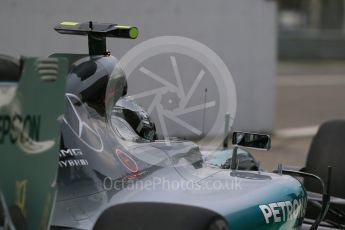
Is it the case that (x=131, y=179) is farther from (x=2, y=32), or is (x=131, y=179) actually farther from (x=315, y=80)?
(x=315, y=80)

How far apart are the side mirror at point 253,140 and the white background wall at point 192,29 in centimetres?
435

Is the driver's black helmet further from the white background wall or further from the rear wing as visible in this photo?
the white background wall

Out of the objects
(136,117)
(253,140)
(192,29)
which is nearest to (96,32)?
(136,117)

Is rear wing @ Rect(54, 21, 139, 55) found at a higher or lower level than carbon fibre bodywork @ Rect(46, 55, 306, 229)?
higher

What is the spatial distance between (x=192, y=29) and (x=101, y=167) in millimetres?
7465

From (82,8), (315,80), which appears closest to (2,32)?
(82,8)

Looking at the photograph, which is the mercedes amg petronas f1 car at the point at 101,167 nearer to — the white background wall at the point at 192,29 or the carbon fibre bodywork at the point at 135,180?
the carbon fibre bodywork at the point at 135,180

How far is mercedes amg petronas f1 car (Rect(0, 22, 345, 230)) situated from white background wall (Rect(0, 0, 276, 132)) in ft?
14.3

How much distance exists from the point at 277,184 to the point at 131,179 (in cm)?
79

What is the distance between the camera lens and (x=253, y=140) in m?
4.23

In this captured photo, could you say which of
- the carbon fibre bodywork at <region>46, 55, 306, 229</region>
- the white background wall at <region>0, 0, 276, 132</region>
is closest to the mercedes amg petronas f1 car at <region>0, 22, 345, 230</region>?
the carbon fibre bodywork at <region>46, 55, 306, 229</region>

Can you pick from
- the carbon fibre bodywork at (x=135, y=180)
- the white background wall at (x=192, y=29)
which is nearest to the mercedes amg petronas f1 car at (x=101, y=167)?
the carbon fibre bodywork at (x=135, y=180)

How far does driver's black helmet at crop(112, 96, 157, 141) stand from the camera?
14.2 feet

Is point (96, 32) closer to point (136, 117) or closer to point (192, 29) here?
point (136, 117)
